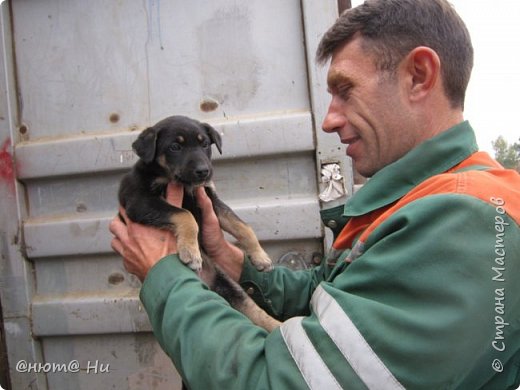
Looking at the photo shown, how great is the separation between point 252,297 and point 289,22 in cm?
167

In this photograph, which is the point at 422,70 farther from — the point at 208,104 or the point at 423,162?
the point at 208,104

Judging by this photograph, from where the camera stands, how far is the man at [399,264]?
3.55ft

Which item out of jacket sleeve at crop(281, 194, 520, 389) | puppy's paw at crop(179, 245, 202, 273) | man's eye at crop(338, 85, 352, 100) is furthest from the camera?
puppy's paw at crop(179, 245, 202, 273)

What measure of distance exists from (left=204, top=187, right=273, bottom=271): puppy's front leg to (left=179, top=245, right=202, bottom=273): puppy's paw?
0.39 metres

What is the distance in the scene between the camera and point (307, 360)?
1.15m

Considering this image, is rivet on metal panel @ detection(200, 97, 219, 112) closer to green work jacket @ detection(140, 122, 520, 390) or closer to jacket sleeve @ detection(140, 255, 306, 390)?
jacket sleeve @ detection(140, 255, 306, 390)

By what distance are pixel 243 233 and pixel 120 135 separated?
1016 millimetres

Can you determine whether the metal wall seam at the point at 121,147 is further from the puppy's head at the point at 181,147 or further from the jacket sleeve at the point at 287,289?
the jacket sleeve at the point at 287,289

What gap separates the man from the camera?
1.08 metres

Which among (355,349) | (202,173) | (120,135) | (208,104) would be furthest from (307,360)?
(120,135)

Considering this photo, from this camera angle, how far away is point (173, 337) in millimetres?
1410

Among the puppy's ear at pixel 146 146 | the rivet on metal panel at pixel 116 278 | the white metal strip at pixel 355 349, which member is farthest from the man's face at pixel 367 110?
the rivet on metal panel at pixel 116 278

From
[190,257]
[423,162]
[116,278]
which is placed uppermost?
[423,162]

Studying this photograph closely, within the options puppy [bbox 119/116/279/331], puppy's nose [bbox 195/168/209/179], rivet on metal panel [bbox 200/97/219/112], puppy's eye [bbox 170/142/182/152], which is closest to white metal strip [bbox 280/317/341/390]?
puppy [bbox 119/116/279/331]
